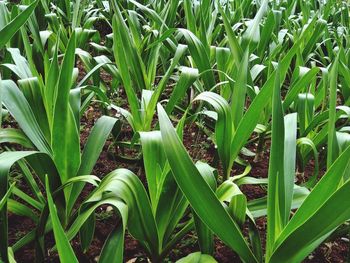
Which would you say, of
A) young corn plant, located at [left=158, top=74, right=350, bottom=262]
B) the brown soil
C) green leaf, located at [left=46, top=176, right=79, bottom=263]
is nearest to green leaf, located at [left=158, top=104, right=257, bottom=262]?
young corn plant, located at [left=158, top=74, right=350, bottom=262]

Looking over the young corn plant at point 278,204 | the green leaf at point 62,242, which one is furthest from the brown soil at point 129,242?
the green leaf at point 62,242

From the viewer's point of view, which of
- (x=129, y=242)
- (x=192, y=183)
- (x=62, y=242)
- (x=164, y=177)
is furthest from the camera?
(x=129, y=242)

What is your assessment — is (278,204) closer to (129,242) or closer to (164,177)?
(164,177)

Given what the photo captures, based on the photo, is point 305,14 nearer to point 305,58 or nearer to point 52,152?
point 305,58

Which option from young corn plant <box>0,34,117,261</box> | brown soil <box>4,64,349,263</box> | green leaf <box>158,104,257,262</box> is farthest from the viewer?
brown soil <box>4,64,349,263</box>

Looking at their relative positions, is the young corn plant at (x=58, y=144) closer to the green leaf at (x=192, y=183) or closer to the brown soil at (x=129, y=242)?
the brown soil at (x=129, y=242)

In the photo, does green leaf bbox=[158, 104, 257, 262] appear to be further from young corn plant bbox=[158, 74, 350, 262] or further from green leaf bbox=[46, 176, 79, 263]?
green leaf bbox=[46, 176, 79, 263]

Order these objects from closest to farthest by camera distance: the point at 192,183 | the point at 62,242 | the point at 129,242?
the point at 62,242
the point at 192,183
the point at 129,242

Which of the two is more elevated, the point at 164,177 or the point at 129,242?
the point at 164,177

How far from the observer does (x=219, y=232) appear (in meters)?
0.76

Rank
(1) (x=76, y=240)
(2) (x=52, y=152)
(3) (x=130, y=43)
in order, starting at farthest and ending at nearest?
1. (3) (x=130, y=43)
2. (1) (x=76, y=240)
3. (2) (x=52, y=152)

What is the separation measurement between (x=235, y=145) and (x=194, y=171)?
A: 441mm

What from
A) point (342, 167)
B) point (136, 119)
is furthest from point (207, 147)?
point (342, 167)

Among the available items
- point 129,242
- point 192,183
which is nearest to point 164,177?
point 192,183
